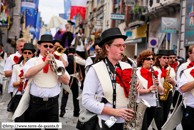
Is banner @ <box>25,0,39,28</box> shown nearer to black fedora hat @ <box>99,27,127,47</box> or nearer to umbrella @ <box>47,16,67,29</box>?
umbrella @ <box>47,16,67,29</box>

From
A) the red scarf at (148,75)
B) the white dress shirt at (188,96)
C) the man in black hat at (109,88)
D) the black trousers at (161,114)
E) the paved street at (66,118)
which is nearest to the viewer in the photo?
the man in black hat at (109,88)

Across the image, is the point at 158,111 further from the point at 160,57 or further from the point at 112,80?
the point at 112,80

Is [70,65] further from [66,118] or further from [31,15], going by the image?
[31,15]

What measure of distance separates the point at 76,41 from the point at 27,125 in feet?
22.4

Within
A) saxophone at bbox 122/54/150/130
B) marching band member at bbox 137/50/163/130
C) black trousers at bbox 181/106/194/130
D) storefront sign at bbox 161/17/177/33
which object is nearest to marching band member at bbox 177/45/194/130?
black trousers at bbox 181/106/194/130

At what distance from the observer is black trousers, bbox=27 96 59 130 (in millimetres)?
4645

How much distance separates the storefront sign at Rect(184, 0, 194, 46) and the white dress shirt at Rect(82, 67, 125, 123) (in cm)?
1570

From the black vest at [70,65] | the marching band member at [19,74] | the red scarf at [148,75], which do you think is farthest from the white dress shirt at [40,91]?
the black vest at [70,65]

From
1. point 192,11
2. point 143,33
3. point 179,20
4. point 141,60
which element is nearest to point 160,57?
point 141,60

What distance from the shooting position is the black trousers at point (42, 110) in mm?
4645

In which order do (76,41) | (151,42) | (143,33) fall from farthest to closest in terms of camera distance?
(143,33), (151,42), (76,41)

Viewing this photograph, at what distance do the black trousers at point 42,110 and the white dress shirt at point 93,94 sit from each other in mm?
1438

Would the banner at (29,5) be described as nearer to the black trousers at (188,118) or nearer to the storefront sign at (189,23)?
the storefront sign at (189,23)

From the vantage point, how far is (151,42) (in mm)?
17859
